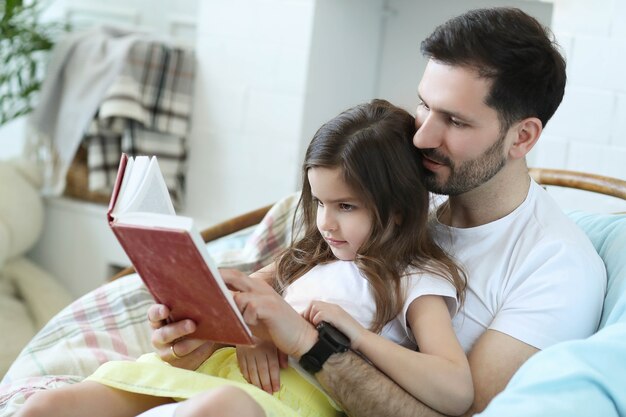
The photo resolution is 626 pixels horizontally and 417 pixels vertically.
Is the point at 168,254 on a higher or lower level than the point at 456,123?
lower

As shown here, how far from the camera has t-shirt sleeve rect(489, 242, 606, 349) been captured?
1.52 meters

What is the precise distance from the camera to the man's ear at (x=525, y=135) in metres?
1.64

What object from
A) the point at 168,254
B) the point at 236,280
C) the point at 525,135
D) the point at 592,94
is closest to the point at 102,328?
the point at 236,280

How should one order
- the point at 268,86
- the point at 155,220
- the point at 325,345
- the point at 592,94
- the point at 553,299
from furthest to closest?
the point at 268,86 → the point at 592,94 → the point at 553,299 → the point at 325,345 → the point at 155,220

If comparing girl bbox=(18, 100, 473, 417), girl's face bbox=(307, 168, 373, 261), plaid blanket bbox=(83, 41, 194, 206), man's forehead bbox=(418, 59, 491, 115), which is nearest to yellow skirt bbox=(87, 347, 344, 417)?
girl bbox=(18, 100, 473, 417)

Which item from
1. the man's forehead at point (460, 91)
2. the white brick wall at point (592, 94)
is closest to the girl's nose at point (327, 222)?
the man's forehead at point (460, 91)

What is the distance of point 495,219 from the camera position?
168 centimetres

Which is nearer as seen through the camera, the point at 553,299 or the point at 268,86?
the point at 553,299

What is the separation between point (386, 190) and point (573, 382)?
0.44m

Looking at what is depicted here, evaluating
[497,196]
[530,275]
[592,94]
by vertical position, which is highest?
[592,94]

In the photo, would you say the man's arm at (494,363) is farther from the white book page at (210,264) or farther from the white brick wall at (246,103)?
the white brick wall at (246,103)

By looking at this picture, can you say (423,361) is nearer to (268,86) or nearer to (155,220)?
(155,220)

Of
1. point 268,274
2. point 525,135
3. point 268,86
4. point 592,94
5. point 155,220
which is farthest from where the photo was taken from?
point 268,86

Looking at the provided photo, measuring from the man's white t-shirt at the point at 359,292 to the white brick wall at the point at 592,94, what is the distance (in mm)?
1109
